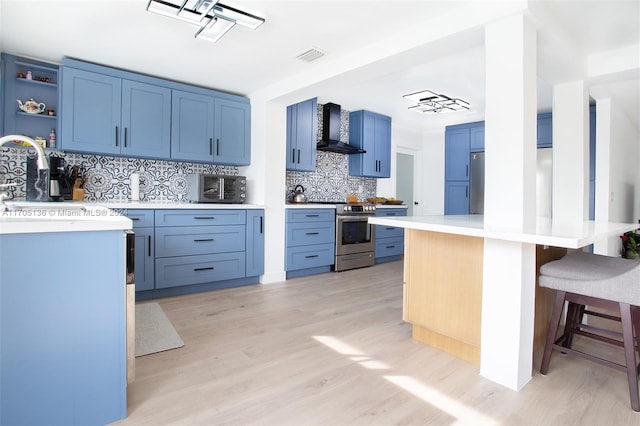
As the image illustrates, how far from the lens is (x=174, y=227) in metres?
3.33

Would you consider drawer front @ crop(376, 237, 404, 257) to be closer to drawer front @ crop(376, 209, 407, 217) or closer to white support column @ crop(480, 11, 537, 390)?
drawer front @ crop(376, 209, 407, 217)

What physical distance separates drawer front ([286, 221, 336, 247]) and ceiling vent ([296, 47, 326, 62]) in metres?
1.88

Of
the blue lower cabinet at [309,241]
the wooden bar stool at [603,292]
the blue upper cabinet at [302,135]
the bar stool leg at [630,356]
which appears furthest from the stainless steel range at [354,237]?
the bar stool leg at [630,356]

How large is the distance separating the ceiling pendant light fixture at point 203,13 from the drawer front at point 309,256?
250 centimetres

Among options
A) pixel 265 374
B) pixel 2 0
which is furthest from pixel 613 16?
pixel 2 0

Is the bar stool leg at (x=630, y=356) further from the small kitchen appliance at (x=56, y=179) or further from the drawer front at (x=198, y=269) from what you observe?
the small kitchen appliance at (x=56, y=179)

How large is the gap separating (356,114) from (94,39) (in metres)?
3.55

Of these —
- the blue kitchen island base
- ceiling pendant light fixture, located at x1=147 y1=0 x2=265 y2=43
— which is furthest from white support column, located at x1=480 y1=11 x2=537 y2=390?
the blue kitchen island base

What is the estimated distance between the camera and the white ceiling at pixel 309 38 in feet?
7.23

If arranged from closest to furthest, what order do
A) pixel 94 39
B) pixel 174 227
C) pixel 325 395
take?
pixel 325 395 < pixel 94 39 < pixel 174 227

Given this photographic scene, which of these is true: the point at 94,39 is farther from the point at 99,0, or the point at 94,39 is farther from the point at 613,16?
the point at 613,16

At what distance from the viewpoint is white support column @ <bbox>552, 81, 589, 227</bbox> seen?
9.16 feet

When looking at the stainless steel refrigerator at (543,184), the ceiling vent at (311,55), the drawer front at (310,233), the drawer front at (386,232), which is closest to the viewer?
the ceiling vent at (311,55)

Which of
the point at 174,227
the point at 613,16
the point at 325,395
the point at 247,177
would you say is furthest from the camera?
the point at 247,177
